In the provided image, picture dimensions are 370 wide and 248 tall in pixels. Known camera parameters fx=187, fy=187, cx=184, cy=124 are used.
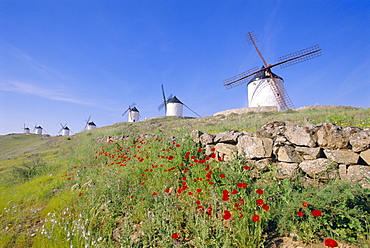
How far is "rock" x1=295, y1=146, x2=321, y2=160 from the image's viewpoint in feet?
12.6

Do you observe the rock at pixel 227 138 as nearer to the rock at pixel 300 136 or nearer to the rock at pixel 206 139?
the rock at pixel 206 139

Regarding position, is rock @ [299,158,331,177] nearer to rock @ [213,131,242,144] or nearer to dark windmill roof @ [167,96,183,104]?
rock @ [213,131,242,144]

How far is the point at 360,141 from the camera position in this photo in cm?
358

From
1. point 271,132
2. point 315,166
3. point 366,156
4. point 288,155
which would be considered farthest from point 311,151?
point 271,132

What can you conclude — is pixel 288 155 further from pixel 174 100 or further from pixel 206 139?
pixel 174 100

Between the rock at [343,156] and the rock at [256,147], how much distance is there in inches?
43.6

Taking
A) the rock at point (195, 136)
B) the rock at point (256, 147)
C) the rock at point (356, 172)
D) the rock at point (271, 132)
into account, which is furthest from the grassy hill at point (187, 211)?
the rock at point (271, 132)

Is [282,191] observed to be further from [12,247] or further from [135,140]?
[135,140]

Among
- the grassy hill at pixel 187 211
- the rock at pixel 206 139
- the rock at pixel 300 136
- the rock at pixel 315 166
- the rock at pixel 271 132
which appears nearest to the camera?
the grassy hill at pixel 187 211

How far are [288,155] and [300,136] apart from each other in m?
0.53

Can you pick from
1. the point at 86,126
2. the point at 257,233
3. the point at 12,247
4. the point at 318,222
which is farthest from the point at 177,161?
the point at 86,126

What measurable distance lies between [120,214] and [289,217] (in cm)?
323

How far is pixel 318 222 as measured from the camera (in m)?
2.57

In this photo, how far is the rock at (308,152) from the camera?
12.6ft
